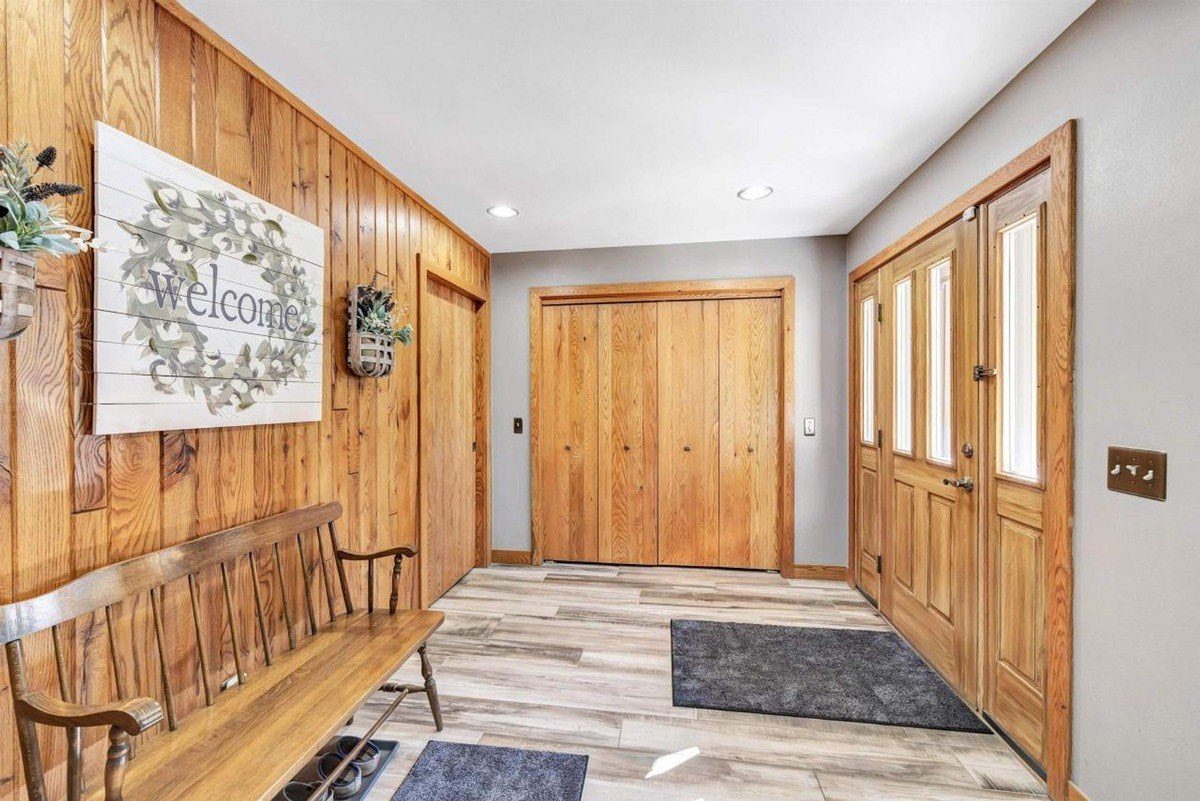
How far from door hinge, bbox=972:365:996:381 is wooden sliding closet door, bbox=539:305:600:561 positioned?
2381mm

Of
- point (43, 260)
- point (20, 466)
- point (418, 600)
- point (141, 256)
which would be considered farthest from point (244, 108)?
point (418, 600)

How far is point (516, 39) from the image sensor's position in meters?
1.59

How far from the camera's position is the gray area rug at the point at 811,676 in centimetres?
211

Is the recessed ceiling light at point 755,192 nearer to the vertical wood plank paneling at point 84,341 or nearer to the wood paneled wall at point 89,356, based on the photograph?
the wood paneled wall at point 89,356

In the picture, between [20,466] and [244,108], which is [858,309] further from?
[20,466]

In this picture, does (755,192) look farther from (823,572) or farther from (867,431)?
(823,572)

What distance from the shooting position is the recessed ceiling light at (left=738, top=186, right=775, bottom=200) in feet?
8.95

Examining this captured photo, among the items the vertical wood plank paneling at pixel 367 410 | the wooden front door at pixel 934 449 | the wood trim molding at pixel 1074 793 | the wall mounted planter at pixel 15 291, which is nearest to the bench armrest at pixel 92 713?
the wall mounted planter at pixel 15 291

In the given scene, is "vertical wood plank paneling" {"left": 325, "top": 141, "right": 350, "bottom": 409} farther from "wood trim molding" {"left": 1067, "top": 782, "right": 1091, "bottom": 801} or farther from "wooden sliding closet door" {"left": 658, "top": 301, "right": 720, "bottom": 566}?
"wood trim molding" {"left": 1067, "top": 782, "right": 1091, "bottom": 801}

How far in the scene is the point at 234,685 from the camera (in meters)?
1.60

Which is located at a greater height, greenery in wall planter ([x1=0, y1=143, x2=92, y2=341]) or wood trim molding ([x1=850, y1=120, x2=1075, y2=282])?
wood trim molding ([x1=850, y1=120, x2=1075, y2=282])

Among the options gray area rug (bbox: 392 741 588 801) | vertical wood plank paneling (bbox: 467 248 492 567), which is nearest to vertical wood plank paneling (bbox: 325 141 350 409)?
gray area rug (bbox: 392 741 588 801)

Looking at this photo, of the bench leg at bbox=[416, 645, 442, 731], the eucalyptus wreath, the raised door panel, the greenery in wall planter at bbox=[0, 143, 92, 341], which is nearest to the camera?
the greenery in wall planter at bbox=[0, 143, 92, 341]

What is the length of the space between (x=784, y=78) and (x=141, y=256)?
2.04 m
